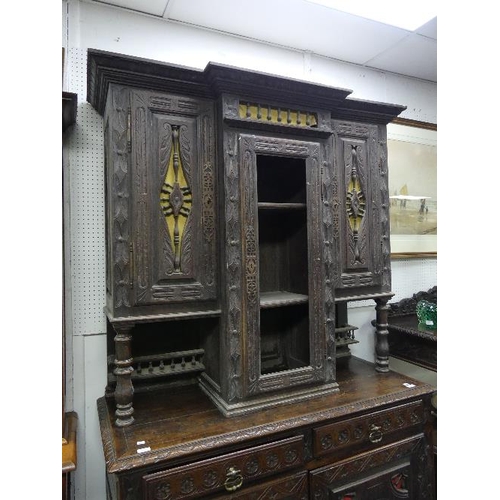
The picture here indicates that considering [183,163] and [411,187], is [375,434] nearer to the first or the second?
[183,163]


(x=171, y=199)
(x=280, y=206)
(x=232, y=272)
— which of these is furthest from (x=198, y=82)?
(x=232, y=272)

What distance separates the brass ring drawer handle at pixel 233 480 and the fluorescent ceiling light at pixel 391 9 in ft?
7.47

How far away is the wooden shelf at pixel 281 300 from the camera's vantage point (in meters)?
1.67

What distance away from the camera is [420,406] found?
1809 mm

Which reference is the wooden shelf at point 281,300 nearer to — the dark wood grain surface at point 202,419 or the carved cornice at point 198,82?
the dark wood grain surface at point 202,419

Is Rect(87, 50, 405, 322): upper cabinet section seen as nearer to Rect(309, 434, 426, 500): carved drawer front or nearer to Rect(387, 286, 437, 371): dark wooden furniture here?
Rect(309, 434, 426, 500): carved drawer front

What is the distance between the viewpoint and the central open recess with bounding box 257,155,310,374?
1.82m

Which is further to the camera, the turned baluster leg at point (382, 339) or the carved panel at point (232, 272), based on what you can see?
the turned baluster leg at point (382, 339)

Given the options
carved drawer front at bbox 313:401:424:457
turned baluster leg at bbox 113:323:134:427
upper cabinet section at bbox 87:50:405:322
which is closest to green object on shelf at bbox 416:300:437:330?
carved drawer front at bbox 313:401:424:457

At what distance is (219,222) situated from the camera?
1.62m

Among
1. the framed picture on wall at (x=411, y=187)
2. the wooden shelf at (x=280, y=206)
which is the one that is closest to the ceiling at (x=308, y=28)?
the framed picture on wall at (x=411, y=187)

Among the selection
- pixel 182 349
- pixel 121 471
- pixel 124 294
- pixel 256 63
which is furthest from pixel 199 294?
pixel 256 63
